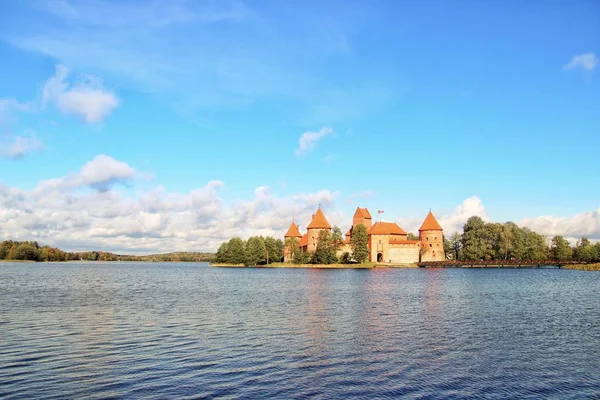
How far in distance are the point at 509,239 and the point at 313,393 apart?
350 ft

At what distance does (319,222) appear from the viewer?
117688mm

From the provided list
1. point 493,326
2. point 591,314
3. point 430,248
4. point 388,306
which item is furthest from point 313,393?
point 430,248

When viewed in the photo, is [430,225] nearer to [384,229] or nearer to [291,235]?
[384,229]

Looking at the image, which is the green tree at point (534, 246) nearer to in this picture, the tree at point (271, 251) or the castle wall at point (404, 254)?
the castle wall at point (404, 254)

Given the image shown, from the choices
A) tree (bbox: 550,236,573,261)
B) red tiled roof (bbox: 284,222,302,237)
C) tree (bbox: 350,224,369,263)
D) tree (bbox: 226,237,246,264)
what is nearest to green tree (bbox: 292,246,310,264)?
tree (bbox: 350,224,369,263)

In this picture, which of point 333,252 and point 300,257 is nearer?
point 333,252

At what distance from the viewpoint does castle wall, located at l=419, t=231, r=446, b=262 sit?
4476 inches

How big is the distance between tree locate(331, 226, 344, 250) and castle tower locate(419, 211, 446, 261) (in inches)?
743

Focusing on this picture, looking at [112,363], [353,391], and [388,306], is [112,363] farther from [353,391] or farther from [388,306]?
[388,306]

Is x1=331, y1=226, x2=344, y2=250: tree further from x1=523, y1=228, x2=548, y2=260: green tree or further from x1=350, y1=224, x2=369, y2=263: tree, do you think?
x1=523, y1=228, x2=548, y2=260: green tree

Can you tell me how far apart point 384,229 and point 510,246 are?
27475 millimetres

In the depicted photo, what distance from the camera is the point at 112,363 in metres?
15.3

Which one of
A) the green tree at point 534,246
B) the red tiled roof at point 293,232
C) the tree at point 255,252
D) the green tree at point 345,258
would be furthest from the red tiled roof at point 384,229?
the green tree at point 534,246

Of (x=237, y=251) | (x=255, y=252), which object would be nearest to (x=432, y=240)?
(x=255, y=252)
